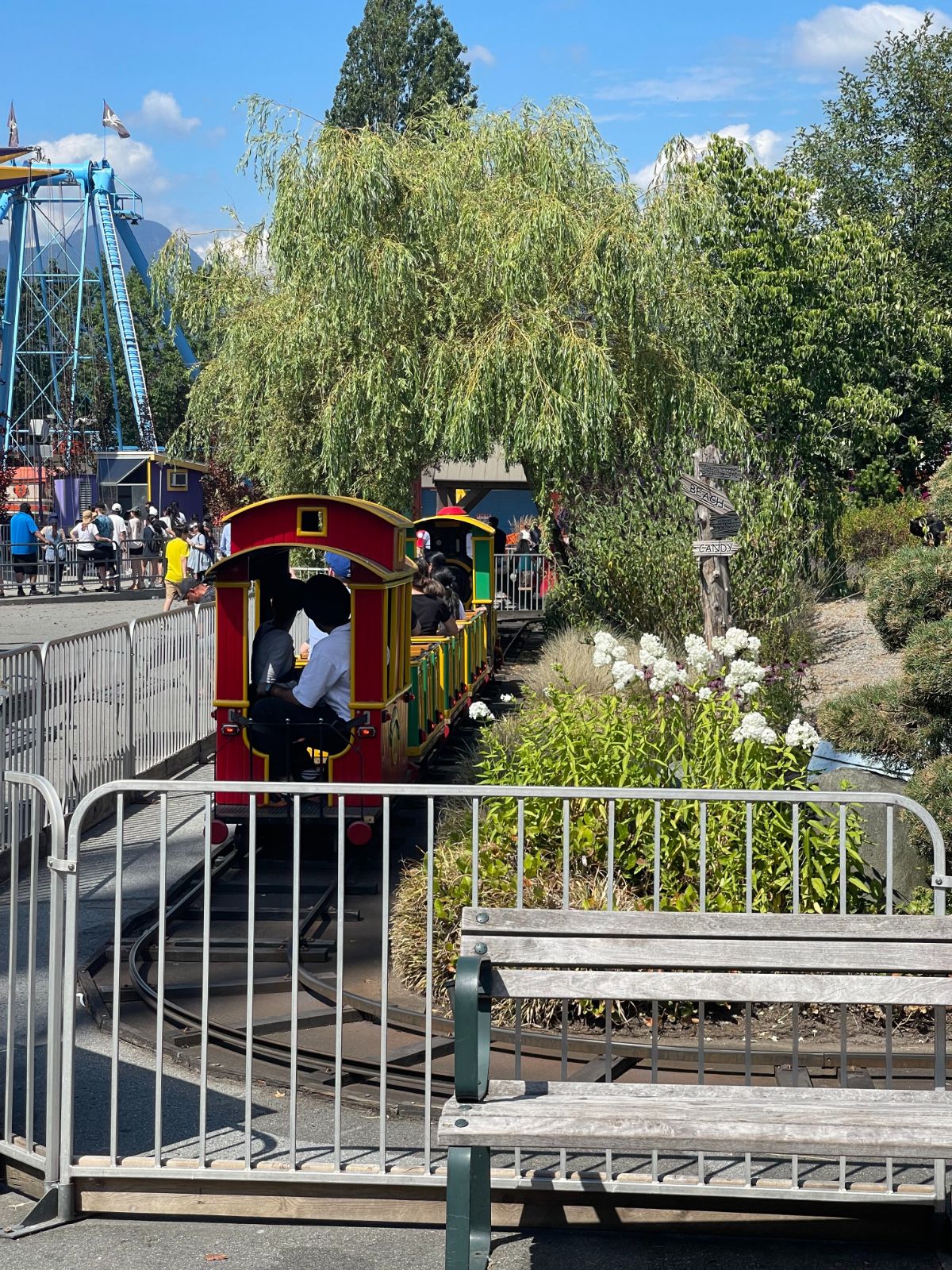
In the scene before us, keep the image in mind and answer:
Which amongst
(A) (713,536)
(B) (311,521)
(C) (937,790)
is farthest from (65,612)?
(C) (937,790)

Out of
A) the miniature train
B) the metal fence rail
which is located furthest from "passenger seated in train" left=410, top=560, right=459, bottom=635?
the miniature train

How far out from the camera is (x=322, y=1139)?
5082 mm

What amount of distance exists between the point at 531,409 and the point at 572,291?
2091 mm

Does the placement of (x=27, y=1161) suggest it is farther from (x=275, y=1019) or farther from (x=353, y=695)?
(x=353, y=695)

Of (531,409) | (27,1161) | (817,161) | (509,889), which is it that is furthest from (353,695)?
(817,161)

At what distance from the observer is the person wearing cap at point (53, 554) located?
3216 cm

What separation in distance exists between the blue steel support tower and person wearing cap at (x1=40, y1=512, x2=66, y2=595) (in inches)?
782

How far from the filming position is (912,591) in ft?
21.2

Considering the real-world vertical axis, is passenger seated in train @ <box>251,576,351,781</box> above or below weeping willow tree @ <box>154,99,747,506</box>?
below

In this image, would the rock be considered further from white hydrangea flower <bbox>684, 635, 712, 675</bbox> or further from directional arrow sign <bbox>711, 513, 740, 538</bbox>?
directional arrow sign <bbox>711, 513, 740, 538</bbox>

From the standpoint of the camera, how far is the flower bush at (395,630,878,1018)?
6.37m

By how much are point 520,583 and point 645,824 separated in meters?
23.6

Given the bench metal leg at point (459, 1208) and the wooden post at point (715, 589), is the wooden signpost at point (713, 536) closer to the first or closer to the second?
the wooden post at point (715, 589)

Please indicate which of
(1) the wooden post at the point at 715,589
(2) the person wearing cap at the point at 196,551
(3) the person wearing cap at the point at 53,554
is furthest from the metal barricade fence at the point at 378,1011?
(2) the person wearing cap at the point at 196,551
